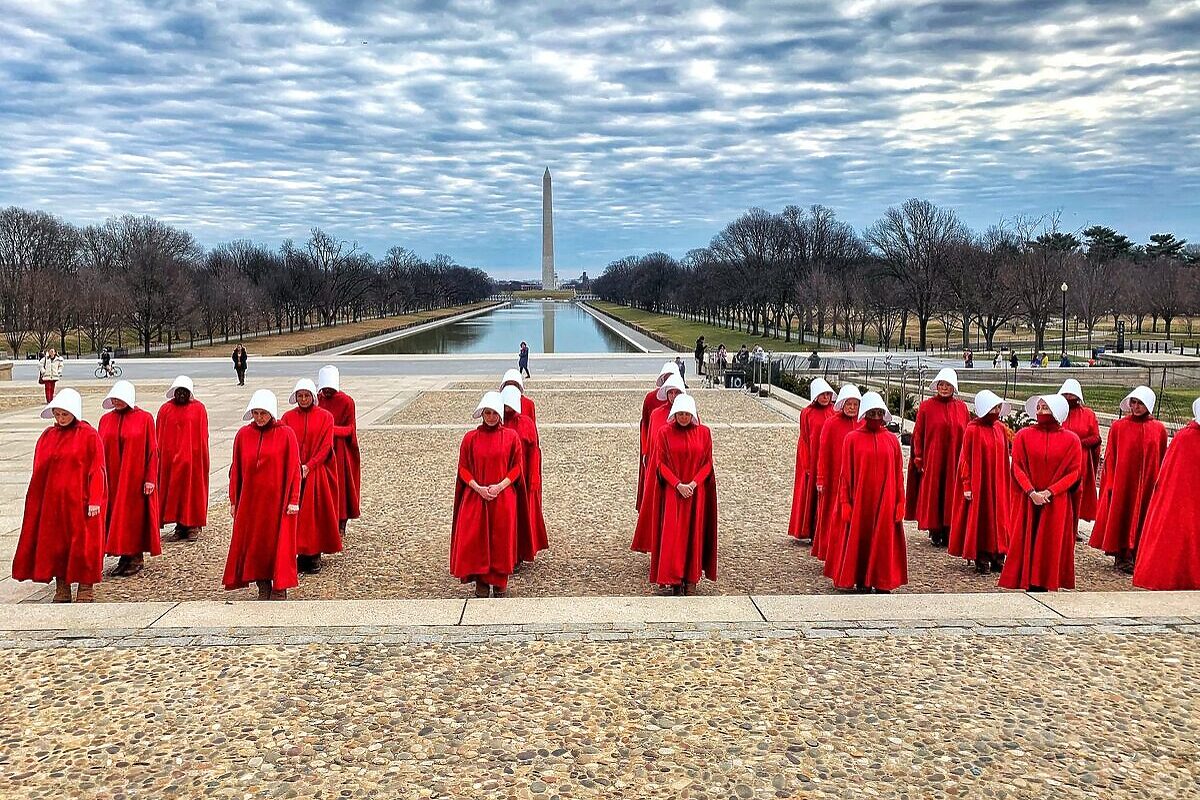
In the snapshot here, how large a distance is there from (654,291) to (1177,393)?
350 feet

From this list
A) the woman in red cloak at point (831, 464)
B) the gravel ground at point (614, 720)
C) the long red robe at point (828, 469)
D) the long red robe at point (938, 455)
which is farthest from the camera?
the long red robe at point (938, 455)

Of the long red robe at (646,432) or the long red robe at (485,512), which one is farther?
the long red robe at (646,432)

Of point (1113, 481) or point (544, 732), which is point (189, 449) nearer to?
point (544, 732)

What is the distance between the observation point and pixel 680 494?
7.61 metres

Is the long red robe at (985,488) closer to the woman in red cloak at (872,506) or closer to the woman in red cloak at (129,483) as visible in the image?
the woman in red cloak at (872,506)

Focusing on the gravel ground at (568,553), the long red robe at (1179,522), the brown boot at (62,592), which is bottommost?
the gravel ground at (568,553)

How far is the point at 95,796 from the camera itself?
4352mm

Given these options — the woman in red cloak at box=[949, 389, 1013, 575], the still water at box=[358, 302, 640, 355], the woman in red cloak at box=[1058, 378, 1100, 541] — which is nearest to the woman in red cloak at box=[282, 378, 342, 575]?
the woman in red cloak at box=[949, 389, 1013, 575]

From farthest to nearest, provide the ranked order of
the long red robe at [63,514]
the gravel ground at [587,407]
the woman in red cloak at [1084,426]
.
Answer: the gravel ground at [587,407], the woman in red cloak at [1084,426], the long red robe at [63,514]

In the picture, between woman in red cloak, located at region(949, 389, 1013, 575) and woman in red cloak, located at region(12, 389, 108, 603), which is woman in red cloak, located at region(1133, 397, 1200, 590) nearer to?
woman in red cloak, located at region(949, 389, 1013, 575)

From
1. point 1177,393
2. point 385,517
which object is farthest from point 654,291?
point 385,517

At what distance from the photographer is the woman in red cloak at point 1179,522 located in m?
7.78

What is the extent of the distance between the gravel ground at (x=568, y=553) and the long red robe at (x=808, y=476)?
23cm

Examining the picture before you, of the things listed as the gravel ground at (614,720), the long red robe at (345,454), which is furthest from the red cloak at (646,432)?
the gravel ground at (614,720)
